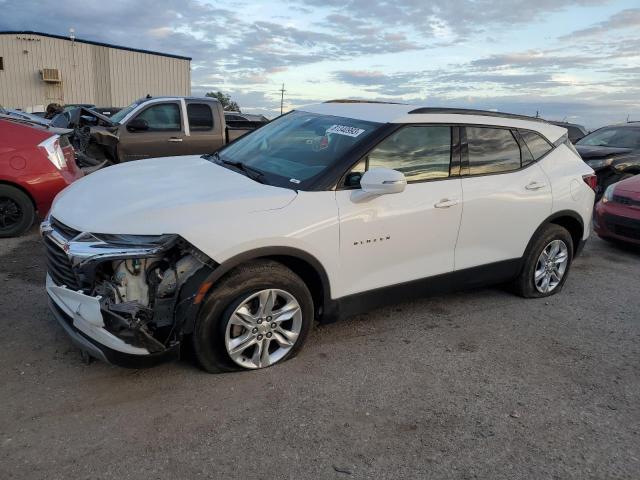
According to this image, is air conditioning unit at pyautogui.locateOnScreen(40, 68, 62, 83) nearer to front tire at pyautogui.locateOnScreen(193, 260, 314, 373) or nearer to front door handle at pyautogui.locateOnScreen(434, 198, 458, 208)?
front door handle at pyautogui.locateOnScreen(434, 198, 458, 208)

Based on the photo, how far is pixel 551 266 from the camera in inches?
199

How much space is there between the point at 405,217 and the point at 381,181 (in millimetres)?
468

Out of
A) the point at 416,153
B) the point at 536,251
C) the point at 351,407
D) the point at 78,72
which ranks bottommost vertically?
the point at 351,407

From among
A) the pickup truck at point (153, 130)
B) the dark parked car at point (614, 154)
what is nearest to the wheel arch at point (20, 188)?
the pickup truck at point (153, 130)

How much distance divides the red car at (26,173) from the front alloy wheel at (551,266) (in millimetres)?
5383

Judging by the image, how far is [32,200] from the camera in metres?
6.27

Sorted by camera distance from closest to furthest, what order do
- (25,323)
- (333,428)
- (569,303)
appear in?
(333,428) → (25,323) → (569,303)

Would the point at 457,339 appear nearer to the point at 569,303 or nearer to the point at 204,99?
the point at 569,303

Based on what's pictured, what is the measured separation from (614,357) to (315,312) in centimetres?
231

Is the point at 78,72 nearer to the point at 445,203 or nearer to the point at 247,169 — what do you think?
the point at 247,169

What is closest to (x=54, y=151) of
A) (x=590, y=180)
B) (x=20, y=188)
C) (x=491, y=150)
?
(x=20, y=188)

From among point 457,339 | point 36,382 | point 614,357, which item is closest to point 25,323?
point 36,382

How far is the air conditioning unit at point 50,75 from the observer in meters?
31.2

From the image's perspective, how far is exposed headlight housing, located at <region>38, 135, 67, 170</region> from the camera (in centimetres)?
618
